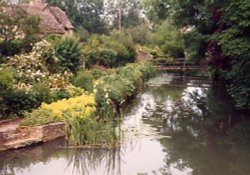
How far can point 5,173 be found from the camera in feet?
31.5

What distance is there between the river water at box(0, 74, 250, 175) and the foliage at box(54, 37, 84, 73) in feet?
15.5

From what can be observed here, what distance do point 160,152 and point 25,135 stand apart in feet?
12.8

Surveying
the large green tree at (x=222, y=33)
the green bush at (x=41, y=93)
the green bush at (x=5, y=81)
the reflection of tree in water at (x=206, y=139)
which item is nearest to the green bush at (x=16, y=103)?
the green bush at (x=5, y=81)

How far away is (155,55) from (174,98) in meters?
20.3

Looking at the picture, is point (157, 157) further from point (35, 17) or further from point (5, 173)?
point (35, 17)

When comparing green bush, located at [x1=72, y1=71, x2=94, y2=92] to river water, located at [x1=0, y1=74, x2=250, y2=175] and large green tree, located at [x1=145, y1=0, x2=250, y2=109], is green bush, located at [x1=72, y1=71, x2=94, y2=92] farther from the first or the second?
large green tree, located at [x1=145, y1=0, x2=250, y2=109]

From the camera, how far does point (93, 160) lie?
1041 centimetres

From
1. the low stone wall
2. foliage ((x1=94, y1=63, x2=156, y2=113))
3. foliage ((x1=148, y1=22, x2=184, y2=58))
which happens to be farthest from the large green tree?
foliage ((x1=148, y1=22, x2=184, y2=58))

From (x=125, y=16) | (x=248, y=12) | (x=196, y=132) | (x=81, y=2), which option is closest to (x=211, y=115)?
(x=196, y=132)

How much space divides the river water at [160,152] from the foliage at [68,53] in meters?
4.72

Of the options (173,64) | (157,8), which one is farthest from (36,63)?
(173,64)

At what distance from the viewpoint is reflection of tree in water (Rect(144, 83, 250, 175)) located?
33.3 feet

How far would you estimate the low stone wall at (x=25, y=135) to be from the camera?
11133mm

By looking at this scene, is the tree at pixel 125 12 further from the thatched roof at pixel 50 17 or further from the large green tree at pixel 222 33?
the large green tree at pixel 222 33
